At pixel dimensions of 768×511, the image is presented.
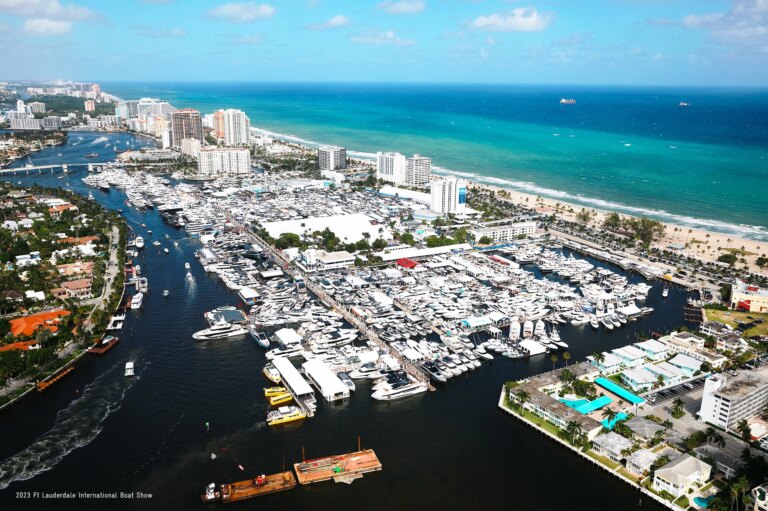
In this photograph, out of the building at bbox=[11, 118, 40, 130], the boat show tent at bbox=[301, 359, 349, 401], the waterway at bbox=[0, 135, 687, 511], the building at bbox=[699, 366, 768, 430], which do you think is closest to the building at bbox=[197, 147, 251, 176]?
the waterway at bbox=[0, 135, 687, 511]

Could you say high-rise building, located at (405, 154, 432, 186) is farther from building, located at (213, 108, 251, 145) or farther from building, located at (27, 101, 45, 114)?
building, located at (27, 101, 45, 114)

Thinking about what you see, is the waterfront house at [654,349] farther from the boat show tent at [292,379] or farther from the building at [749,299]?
the boat show tent at [292,379]

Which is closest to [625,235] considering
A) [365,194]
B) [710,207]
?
[710,207]

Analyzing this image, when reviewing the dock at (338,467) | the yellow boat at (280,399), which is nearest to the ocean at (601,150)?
→ the yellow boat at (280,399)

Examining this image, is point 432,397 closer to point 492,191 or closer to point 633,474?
point 633,474

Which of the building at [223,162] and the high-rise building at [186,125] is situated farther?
the high-rise building at [186,125]

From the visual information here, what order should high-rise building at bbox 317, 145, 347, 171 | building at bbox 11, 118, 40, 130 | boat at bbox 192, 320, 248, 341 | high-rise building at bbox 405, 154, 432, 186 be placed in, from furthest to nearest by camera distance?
building at bbox 11, 118, 40, 130 → high-rise building at bbox 317, 145, 347, 171 → high-rise building at bbox 405, 154, 432, 186 → boat at bbox 192, 320, 248, 341
